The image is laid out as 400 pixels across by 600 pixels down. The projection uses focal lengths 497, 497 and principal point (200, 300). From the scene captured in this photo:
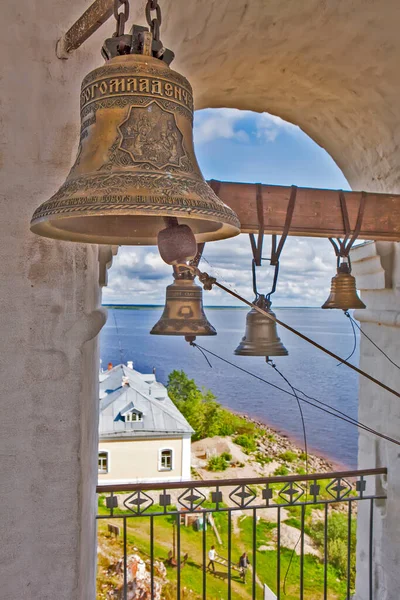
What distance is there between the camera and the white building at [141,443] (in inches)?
390

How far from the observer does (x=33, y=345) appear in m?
1.24

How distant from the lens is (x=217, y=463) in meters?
14.0

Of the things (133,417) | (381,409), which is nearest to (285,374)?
(133,417)

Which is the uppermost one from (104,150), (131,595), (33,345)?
(104,150)

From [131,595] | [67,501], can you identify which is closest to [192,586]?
[131,595]

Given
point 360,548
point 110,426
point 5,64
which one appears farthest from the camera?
point 110,426

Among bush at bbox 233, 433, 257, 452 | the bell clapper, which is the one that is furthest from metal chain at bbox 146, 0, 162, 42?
bush at bbox 233, 433, 257, 452

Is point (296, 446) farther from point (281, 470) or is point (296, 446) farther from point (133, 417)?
point (133, 417)

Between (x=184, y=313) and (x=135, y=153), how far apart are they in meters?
0.86

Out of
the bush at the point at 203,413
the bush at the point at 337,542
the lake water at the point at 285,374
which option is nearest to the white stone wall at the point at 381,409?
the bush at the point at 337,542

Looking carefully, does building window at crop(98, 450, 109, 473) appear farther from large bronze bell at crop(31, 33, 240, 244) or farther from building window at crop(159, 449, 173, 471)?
large bronze bell at crop(31, 33, 240, 244)

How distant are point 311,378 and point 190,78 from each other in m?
14.3

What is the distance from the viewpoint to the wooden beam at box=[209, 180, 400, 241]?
179cm

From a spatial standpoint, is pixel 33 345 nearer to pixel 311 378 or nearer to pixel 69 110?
pixel 69 110
